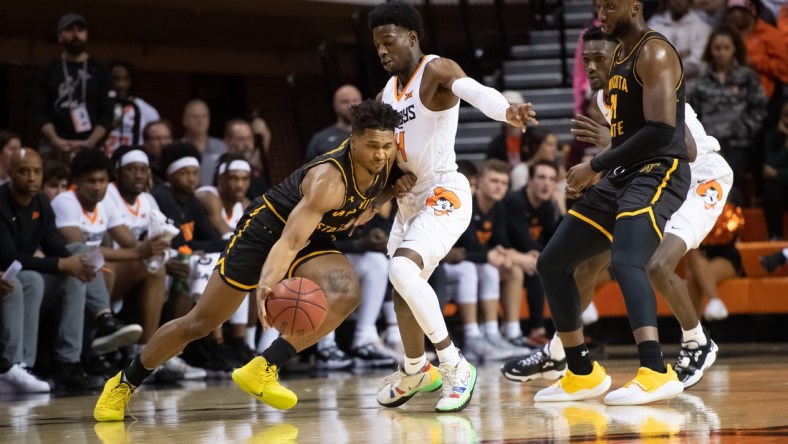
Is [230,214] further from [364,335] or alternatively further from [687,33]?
[687,33]

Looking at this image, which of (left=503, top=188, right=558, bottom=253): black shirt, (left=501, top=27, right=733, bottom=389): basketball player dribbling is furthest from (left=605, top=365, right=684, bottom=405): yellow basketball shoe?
(left=503, top=188, right=558, bottom=253): black shirt

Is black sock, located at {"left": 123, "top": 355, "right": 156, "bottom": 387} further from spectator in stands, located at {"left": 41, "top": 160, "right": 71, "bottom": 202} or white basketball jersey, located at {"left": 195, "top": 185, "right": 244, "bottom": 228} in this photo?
white basketball jersey, located at {"left": 195, "top": 185, "right": 244, "bottom": 228}

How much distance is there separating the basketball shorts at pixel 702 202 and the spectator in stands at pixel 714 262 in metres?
2.97

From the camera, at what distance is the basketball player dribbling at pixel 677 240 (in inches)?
236

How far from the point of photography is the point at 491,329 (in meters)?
9.83

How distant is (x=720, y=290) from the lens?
9.98 metres

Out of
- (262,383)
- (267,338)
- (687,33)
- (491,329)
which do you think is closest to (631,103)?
(262,383)

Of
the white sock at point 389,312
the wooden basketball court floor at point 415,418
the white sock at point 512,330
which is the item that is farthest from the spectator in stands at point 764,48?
the wooden basketball court floor at point 415,418

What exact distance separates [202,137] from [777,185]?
5.02 m

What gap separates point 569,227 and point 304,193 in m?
1.30

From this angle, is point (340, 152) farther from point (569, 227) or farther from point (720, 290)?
point (720, 290)

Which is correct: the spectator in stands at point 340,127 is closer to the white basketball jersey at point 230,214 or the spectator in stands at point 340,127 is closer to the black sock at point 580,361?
the white basketball jersey at point 230,214

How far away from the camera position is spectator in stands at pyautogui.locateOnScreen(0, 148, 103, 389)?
7.48m

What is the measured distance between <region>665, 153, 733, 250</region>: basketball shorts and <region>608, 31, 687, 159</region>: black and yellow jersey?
0.82m
